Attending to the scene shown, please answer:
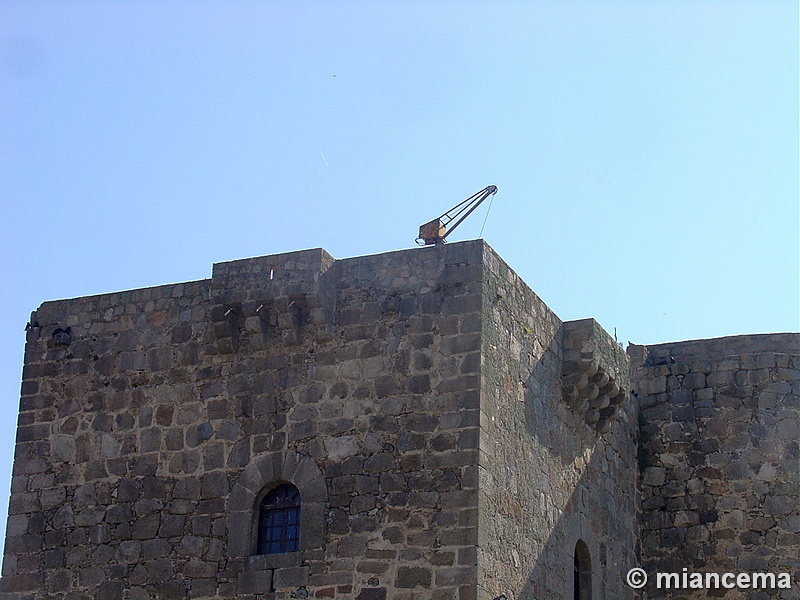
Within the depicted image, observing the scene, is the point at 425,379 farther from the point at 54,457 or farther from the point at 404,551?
the point at 54,457

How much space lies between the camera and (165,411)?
15133 millimetres

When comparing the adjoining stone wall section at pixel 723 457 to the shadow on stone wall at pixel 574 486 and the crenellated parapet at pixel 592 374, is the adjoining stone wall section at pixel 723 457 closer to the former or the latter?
the shadow on stone wall at pixel 574 486

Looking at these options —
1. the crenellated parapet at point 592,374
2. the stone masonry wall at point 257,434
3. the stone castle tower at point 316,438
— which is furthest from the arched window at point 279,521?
the crenellated parapet at point 592,374

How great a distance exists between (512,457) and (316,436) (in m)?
1.89

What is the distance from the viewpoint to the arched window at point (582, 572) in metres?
16.2

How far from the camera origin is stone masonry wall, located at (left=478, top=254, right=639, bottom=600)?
14.1 metres

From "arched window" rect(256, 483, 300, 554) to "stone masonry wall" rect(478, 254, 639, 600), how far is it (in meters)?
1.87

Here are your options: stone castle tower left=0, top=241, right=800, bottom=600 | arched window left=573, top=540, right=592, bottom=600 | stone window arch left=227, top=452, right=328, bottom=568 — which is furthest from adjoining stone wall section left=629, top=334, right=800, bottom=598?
stone window arch left=227, top=452, right=328, bottom=568

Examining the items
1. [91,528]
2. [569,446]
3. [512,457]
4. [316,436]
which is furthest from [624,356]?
[91,528]

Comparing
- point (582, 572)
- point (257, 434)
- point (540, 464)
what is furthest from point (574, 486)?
point (257, 434)

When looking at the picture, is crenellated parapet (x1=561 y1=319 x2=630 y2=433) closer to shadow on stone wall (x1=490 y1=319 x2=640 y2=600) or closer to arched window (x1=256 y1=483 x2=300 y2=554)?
shadow on stone wall (x1=490 y1=319 x2=640 y2=600)

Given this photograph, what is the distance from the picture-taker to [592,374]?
1628 centimetres

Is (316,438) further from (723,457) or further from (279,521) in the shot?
(723,457)

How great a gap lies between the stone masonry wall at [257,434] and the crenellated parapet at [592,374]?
236cm
